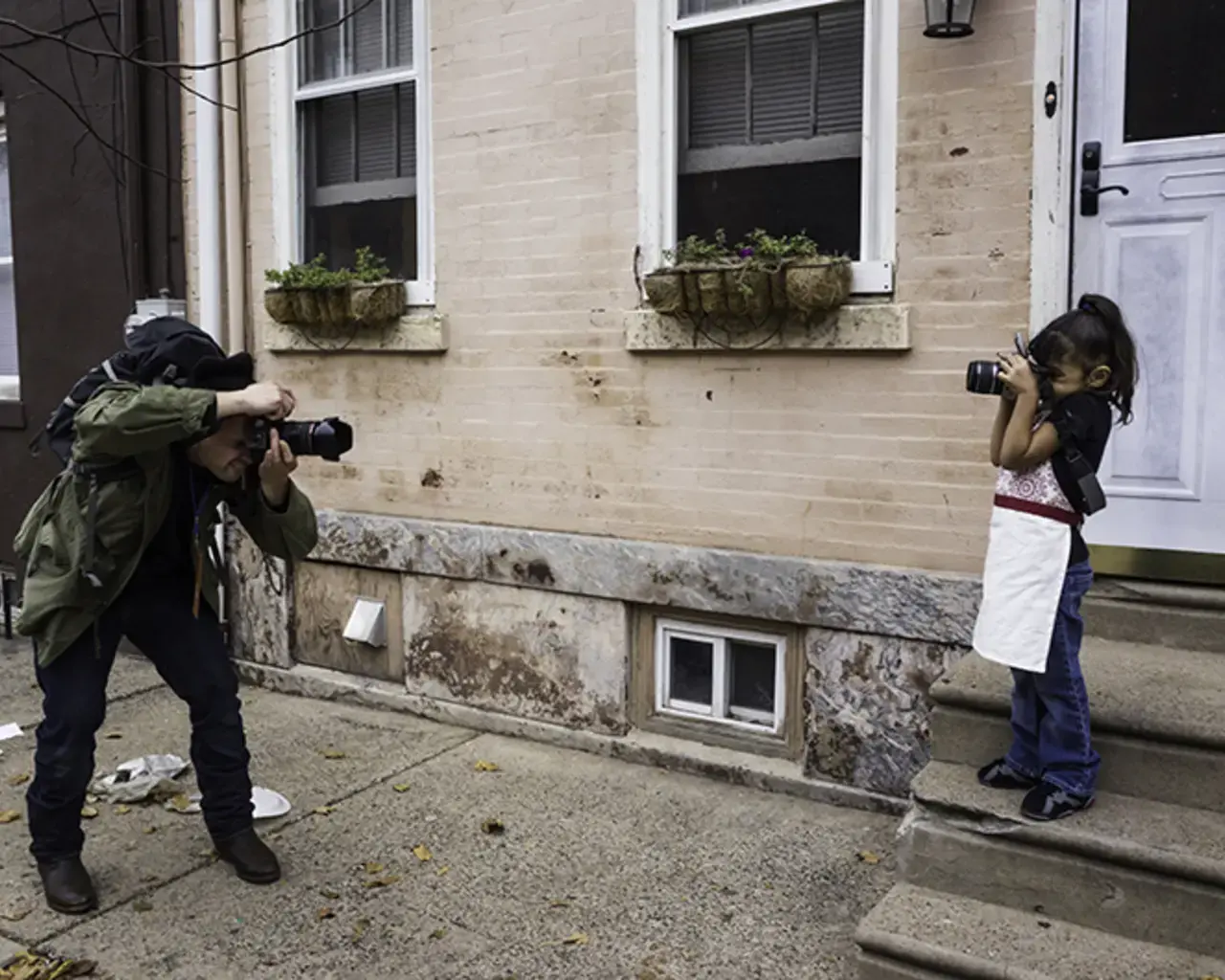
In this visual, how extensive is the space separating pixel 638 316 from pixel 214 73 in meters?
2.68

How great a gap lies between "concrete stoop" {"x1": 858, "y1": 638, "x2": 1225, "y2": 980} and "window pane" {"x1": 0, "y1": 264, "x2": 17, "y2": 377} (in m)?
6.58

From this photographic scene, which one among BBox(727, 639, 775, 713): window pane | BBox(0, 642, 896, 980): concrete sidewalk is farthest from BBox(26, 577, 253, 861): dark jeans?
BBox(727, 639, 775, 713): window pane

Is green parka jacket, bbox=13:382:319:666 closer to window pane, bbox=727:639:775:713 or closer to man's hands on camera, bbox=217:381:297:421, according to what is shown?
man's hands on camera, bbox=217:381:297:421

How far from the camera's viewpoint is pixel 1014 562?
3.36 m

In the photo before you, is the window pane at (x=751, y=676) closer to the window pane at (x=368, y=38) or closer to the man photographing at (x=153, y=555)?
the man photographing at (x=153, y=555)

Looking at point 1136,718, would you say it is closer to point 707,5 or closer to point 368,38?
point 707,5

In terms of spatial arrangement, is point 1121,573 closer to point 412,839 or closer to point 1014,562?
point 1014,562

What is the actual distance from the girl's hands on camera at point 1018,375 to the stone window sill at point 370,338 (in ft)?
9.13

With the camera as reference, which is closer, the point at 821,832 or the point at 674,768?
the point at 821,832

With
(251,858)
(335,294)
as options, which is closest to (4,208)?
(335,294)

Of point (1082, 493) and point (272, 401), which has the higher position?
point (272, 401)

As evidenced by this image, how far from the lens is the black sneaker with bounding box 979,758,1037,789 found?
343cm

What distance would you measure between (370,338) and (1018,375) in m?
3.25

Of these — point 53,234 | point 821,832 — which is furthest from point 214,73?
point 821,832
